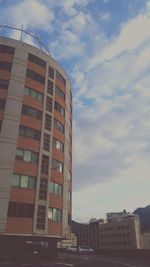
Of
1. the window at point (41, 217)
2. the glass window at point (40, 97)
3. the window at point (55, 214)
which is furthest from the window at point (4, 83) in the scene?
the window at point (55, 214)

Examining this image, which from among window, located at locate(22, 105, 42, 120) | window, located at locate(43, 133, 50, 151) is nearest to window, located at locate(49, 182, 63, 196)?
window, located at locate(43, 133, 50, 151)

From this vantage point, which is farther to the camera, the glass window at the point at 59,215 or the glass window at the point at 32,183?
the glass window at the point at 59,215

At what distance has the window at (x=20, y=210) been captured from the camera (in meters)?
34.4

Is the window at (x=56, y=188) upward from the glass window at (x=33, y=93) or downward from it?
downward

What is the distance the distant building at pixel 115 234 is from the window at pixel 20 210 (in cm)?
10497

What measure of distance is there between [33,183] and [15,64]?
1595 centimetres

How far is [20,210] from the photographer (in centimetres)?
3503

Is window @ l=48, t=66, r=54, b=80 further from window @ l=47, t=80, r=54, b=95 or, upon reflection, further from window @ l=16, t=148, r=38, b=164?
window @ l=16, t=148, r=38, b=164

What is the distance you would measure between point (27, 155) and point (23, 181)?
3273mm

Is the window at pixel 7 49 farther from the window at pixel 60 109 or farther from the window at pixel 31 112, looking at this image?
the window at pixel 60 109

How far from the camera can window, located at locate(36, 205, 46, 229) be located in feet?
119

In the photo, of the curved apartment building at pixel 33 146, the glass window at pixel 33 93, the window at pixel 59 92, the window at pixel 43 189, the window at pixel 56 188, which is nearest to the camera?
the curved apartment building at pixel 33 146

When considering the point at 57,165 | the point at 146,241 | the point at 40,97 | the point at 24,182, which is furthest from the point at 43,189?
the point at 146,241

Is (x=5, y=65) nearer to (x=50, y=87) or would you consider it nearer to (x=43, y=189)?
(x=50, y=87)
